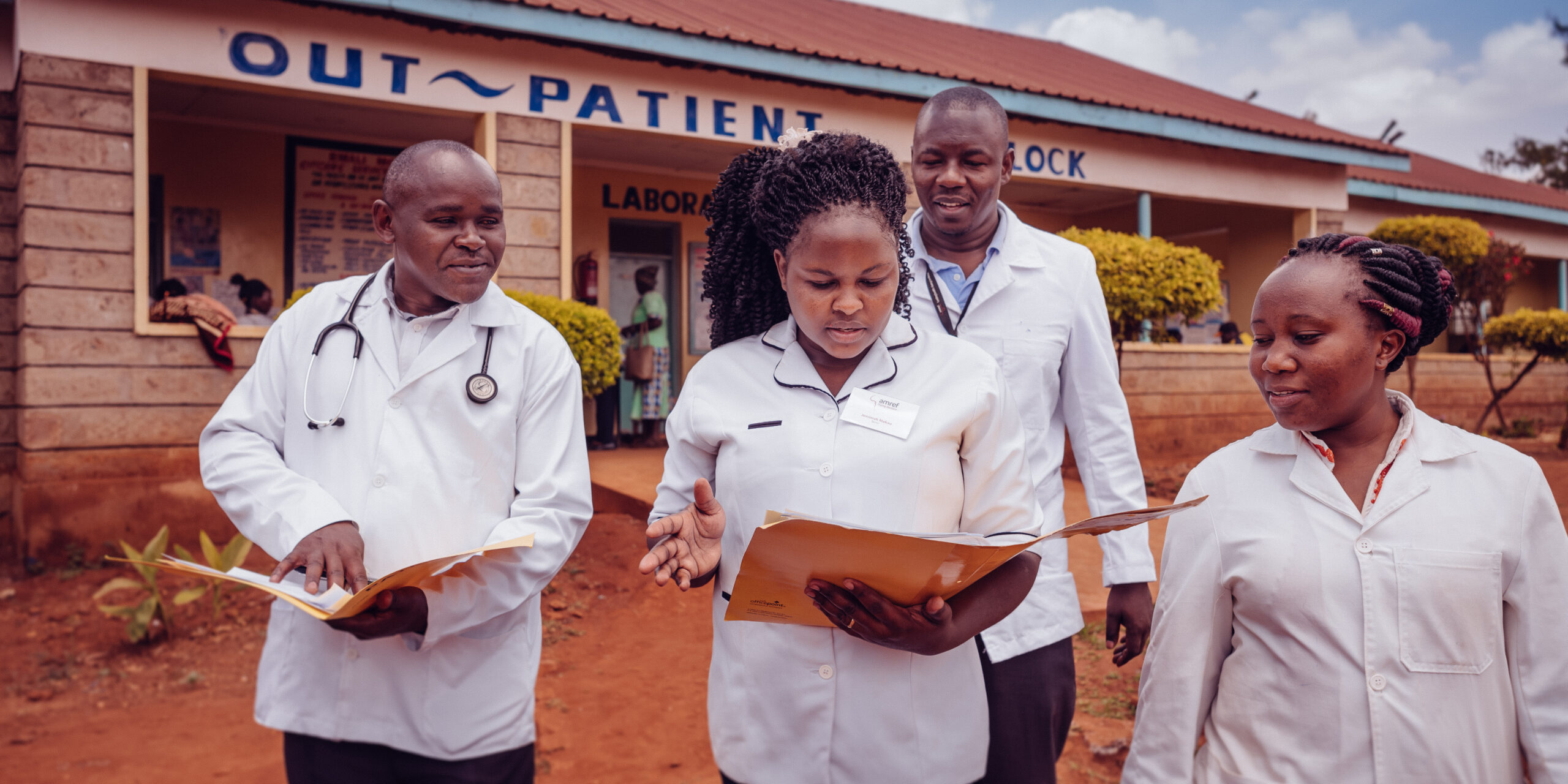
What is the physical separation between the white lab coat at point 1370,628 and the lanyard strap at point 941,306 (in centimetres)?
79

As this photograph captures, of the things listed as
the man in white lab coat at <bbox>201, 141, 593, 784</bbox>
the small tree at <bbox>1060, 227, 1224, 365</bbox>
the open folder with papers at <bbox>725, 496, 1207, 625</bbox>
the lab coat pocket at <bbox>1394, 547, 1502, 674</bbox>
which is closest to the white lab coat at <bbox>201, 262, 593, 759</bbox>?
the man in white lab coat at <bbox>201, 141, 593, 784</bbox>

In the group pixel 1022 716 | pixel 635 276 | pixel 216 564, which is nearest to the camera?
pixel 1022 716

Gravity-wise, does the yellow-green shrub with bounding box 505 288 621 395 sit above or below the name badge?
above

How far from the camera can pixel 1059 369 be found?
242cm

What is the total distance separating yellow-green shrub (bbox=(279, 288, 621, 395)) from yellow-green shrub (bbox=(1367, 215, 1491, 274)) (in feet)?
33.0

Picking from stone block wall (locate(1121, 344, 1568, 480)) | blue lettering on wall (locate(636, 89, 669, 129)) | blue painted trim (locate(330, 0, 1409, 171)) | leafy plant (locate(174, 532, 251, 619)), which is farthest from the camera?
stone block wall (locate(1121, 344, 1568, 480))

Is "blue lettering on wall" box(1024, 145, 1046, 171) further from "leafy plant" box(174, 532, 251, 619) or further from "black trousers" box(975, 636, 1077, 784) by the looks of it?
"black trousers" box(975, 636, 1077, 784)

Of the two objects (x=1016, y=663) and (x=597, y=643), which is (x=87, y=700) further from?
(x=1016, y=663)

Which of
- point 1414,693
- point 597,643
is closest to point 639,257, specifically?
point 597,643

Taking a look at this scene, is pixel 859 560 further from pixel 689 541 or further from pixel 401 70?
pixel 401 70

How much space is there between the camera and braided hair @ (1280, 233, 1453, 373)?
167 cm

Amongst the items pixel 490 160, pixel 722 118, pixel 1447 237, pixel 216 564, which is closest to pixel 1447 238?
pixel 1447 237

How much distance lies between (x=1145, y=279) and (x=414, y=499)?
711 centimetres

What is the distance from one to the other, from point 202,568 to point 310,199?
325 inches
